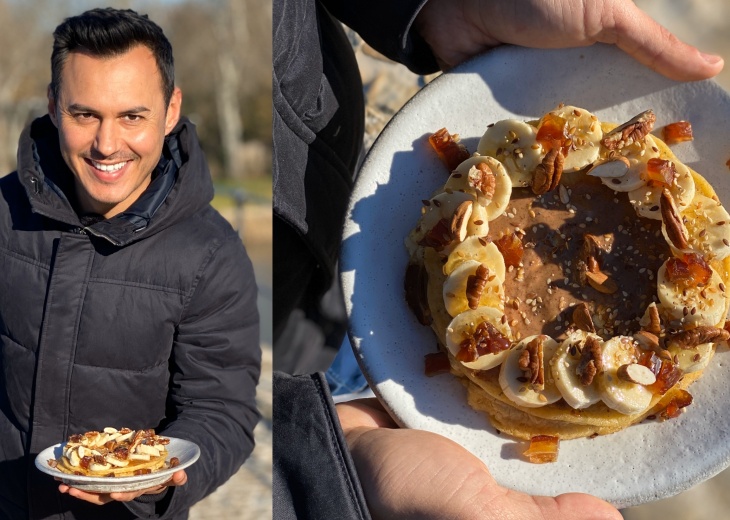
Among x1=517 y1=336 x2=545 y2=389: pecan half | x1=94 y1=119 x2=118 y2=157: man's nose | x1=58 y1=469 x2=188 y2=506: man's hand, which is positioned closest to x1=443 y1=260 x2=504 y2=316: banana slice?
x1=517 y1=336 x2=545 y2=389: pecan half

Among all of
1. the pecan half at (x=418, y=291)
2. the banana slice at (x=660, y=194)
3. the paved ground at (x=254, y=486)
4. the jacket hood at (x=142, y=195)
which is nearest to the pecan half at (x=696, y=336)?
the banana slice at (x=660, y=194)

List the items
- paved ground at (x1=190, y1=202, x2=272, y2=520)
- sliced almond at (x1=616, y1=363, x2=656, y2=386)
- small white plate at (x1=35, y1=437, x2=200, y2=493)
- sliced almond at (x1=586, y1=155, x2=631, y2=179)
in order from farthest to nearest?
paved ground at (x1=190, y1=202, x2=272, y2=520) < sliced almond at (x1=586, y1=155, x2=631, y2=179) < sliced almond at (x1=616, y1=363, x2=656, y2=386) < small white plate at (x1=35, y1=437, x2=200, y2=493)

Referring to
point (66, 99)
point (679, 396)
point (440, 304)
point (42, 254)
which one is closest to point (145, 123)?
point (66, 99)

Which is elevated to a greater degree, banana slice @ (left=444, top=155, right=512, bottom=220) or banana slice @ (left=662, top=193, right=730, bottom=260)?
banana slice @ (left=444, top=155, right=512, bottom=220)

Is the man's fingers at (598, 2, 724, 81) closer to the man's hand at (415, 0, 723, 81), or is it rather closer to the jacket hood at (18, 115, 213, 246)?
the man's hand at (415, 0, 723, 81)

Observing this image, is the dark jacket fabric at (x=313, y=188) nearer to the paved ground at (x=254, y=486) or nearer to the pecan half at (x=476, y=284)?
the pecan half at (x=476, y=284)
